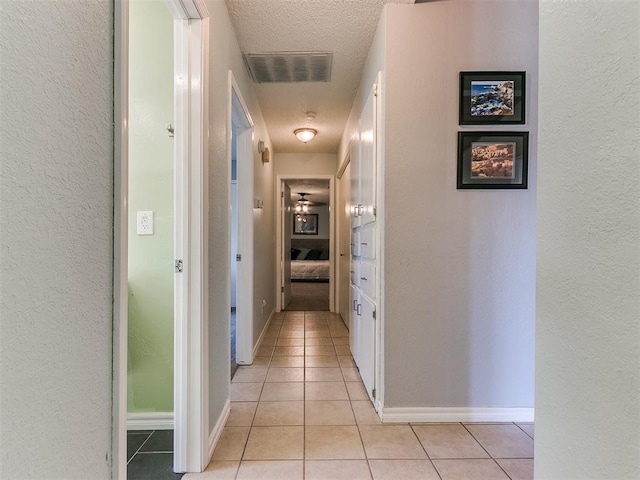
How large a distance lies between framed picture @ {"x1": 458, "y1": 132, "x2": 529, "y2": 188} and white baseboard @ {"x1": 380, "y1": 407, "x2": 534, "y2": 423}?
50.7 inches

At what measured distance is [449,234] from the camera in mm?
1847

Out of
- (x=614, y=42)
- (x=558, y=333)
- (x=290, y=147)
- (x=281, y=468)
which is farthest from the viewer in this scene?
(x=290, y=147)

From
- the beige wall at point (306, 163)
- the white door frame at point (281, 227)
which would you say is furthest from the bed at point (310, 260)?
the beige wall at point (306, 163)

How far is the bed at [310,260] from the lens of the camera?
299 inches

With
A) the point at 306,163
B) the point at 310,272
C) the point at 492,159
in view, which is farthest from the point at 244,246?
the point at 310,272

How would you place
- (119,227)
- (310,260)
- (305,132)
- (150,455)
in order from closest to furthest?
(119,227) < (150,455) < (305,132) < (310,260)

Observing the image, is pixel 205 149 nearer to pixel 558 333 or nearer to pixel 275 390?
pixel 558 333

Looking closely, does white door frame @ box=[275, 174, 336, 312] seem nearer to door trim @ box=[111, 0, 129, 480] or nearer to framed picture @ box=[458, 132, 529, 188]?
framed picture @ box=[458, 132, 529, 188]

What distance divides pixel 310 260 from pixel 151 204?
738 cm

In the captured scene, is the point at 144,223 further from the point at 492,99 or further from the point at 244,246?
the point at 492,99

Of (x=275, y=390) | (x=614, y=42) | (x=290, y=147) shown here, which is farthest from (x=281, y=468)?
(x=290, y=147)

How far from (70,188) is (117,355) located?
0.42 meters

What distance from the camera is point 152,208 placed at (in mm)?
1790

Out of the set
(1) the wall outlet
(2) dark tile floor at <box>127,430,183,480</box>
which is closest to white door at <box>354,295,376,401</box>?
(2) dark tile floor at <box>127,430,183,480</box>
